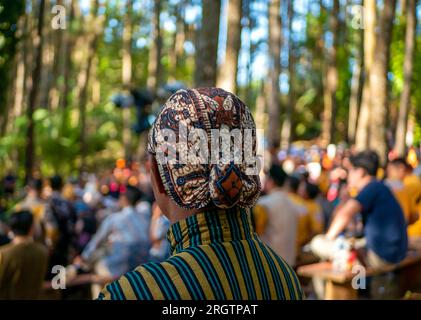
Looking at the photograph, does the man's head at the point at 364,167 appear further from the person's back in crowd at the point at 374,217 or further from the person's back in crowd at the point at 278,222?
the person's back in crowd at the point at 278,222

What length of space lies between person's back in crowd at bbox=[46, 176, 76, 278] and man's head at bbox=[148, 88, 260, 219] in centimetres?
642

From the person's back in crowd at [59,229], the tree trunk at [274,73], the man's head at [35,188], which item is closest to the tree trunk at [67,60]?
the tree trunk at [274,73]

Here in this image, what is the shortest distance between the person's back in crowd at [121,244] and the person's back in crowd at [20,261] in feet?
5.77

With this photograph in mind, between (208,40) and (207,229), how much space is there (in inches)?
291

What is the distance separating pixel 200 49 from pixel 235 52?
2579 millimetres

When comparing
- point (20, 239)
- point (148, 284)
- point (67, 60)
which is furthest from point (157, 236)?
point (67, 60)

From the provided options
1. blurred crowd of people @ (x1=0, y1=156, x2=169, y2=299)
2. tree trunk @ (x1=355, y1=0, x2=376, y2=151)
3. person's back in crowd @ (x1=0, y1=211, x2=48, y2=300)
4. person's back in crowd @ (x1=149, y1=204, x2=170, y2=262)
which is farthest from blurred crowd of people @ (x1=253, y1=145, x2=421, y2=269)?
tree trunk @ (x1=355, y1=0, x2=376, y2=151)

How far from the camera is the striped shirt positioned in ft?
6.52

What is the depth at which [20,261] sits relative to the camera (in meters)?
6.66

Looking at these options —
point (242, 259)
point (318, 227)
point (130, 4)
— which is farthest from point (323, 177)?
point (130, 4)

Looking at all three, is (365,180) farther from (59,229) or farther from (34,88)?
(34,88)

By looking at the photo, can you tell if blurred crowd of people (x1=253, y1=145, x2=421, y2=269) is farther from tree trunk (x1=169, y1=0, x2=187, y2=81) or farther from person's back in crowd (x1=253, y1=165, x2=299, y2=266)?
tree trunk (x1=169, y1=0, x2=187, y2=81)

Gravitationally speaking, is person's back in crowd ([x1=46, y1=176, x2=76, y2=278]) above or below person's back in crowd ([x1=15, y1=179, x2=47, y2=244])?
below

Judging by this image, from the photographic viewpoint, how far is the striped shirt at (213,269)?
1.99 m
